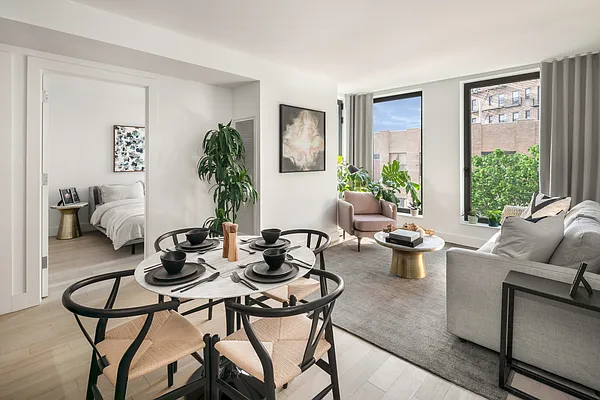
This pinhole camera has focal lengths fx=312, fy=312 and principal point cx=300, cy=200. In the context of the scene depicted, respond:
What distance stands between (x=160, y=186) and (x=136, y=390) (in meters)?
2.38

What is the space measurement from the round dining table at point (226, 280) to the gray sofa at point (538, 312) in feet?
3.66

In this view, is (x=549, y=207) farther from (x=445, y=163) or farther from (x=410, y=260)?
(x=445, y=163)

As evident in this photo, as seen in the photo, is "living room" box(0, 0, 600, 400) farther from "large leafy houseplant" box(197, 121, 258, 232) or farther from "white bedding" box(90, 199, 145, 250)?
"white bedding" box(90, 199, 145, 250)

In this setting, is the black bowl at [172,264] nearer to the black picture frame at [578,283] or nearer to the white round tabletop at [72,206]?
the black picture frame at [578,283]

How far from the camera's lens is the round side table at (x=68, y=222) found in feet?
17.3

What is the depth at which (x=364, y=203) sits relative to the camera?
16.3 feet

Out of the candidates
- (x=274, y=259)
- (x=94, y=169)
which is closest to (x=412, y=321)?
(x=274, y=259)

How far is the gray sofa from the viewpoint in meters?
1.70

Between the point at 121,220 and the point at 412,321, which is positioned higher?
the point at 121,220

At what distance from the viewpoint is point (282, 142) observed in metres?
4.15

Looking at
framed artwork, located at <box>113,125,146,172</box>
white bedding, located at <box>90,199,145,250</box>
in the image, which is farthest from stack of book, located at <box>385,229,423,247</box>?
framed artwork, located at <box>113,125,146,172</box>

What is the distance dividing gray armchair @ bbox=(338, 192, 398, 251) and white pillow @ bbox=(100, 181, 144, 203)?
3963mm

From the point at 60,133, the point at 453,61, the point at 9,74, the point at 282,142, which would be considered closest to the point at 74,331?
the point at 9,74

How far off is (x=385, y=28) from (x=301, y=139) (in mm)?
1781
